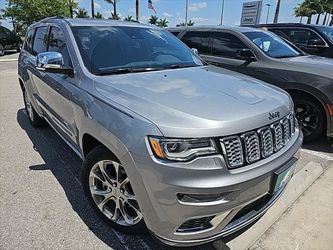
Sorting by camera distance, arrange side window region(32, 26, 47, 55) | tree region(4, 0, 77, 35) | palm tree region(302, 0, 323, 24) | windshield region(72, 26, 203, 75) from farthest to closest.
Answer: palm tree region(302, 0, 323, 24) → tree region(4, 0, 77, 35) → side window region(32, 26, 47, 55) → windshield region(72, 26, 203, 75)

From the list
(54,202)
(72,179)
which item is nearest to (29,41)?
(72,179)

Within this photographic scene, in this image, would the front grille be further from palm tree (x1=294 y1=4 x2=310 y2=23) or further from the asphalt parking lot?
palm tree (x1=294 y1=4 x2=310 y2=23)

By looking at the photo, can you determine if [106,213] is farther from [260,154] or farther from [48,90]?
[48,90]

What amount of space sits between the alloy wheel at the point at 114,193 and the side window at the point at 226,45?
371cm

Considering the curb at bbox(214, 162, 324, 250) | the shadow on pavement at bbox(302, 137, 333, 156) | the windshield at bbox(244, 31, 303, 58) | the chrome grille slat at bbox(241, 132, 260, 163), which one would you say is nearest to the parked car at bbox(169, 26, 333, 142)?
the windshield at bbox(244, 31, 303, 58)

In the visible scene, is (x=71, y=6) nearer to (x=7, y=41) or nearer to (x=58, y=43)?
(x=7, y=41)

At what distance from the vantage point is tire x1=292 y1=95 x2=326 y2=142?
14.5 feet

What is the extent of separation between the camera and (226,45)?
18.3 feet

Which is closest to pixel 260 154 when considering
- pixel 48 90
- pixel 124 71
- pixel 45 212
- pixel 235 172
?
pixel 235 172

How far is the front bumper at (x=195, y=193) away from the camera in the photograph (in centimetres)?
185

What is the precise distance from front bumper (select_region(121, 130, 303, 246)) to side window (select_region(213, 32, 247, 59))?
3.66 meters

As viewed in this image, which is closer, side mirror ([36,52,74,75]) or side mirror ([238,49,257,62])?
side mirror ([36,52,74,75])

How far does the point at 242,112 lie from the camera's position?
2100 millimetres

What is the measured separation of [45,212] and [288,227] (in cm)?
221
